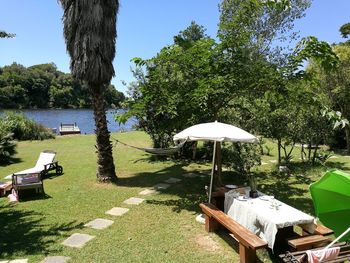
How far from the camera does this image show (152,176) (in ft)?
38.7

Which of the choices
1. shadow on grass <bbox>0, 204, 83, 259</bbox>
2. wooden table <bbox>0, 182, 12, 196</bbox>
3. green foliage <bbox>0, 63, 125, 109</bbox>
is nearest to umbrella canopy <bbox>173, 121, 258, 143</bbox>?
shadow on grass <bbox>0, 204, 83, 259</bbox>

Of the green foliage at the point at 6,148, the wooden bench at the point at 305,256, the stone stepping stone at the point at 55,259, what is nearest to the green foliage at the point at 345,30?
the green foliage at the point at 6,148

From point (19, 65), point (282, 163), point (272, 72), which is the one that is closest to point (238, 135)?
point (272, 72)

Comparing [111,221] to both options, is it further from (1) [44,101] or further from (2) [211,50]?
(1) [44,101]

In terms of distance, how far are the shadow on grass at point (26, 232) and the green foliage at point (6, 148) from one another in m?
7.64

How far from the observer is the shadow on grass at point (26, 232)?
19.1 ft

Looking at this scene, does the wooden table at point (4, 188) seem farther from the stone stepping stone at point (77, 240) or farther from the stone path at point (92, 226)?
the stone stepping stone at point (77, 240)

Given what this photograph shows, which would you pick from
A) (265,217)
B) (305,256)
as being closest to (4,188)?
(265,217)

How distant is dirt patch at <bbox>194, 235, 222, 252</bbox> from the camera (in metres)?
5.83

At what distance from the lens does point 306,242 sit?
4.85 meters

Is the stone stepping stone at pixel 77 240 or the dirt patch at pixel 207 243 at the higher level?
the dirt patch at pixel 207 243

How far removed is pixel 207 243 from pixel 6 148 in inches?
498

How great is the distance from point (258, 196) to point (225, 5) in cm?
1981

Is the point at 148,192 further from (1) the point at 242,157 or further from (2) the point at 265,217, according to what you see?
(2) the point at 265,217
